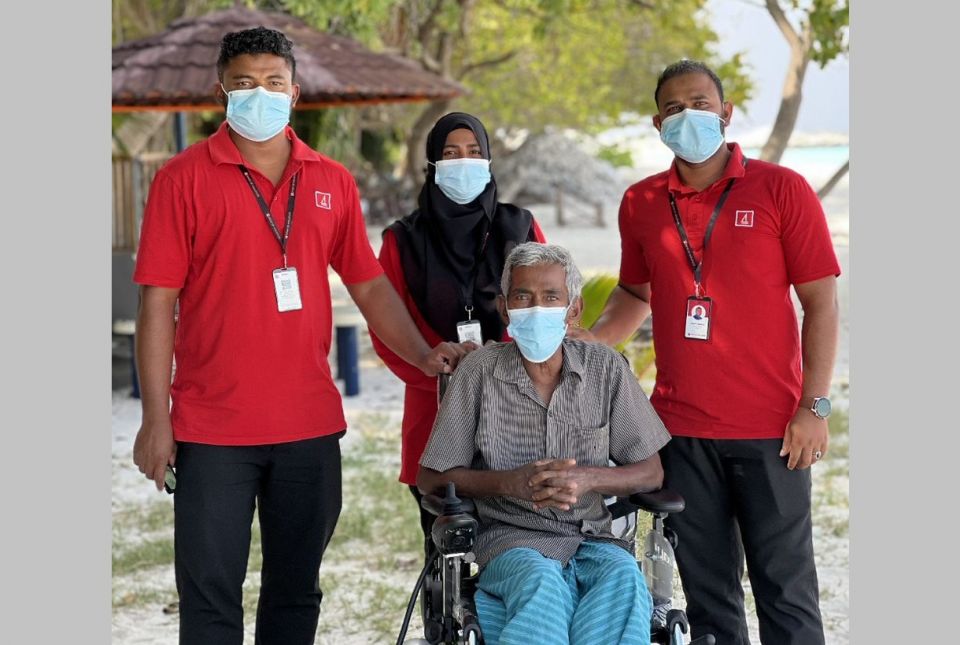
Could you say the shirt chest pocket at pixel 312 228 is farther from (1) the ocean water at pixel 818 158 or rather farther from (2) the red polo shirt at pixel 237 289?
(1) the ocean water at pixel 818 158

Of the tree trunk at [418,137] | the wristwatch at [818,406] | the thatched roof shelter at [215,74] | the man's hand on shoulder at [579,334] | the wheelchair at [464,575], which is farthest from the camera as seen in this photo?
the tree trunk at [418,137]

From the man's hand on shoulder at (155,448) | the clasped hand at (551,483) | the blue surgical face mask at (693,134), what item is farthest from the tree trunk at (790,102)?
the man's hand on shoulder at (155,448)

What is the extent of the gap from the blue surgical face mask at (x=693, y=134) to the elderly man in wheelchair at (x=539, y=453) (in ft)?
1.51

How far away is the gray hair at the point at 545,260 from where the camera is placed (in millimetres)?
3350

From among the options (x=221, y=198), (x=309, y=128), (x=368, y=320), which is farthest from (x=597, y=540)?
(x=309, y=128)

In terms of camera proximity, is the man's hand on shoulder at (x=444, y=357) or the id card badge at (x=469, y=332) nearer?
the man's hand on shoulder at (x=444, y=357)

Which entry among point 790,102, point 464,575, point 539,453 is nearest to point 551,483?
point 539,453

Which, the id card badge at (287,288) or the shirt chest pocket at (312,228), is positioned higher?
the shirt chest pocket at (312,228)

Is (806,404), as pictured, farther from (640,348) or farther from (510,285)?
(640,348)

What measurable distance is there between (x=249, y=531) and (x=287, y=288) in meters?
0.73

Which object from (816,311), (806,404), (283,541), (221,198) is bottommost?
(283,541)

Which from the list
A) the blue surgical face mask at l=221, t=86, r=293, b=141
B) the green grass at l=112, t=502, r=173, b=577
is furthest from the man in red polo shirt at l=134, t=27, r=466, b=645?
the green grass at l=112, t=502, r=173, b=577

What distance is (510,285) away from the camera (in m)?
3.39

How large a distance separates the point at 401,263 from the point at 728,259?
1.07 metres
